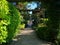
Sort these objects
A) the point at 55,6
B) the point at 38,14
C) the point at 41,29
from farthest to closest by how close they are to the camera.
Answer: the point at 38,14
the point at 41,29
the point at 55,6

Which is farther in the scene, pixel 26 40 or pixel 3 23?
pixel 26 40

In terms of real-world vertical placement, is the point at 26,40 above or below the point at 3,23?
below

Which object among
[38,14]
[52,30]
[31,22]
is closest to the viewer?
[52,30]

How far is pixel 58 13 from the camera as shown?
11031 millimetres

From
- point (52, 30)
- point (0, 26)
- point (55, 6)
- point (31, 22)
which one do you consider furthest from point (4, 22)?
point (31, 22)

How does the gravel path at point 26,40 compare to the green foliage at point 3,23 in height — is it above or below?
below

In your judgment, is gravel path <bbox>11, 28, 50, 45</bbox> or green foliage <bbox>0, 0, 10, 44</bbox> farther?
gravel path <bbox>11, 28, 50, 45</bbox>

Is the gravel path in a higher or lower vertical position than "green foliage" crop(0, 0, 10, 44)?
lower

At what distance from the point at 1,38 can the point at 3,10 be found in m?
1.06

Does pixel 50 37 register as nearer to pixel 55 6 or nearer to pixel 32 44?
pixel 32 44

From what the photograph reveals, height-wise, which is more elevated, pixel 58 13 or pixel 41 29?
pixel 58 13

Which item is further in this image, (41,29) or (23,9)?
(23,9)

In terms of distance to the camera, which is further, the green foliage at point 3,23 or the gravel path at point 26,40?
the gravel path at point 26,40

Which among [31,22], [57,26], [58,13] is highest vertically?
[58,13]
